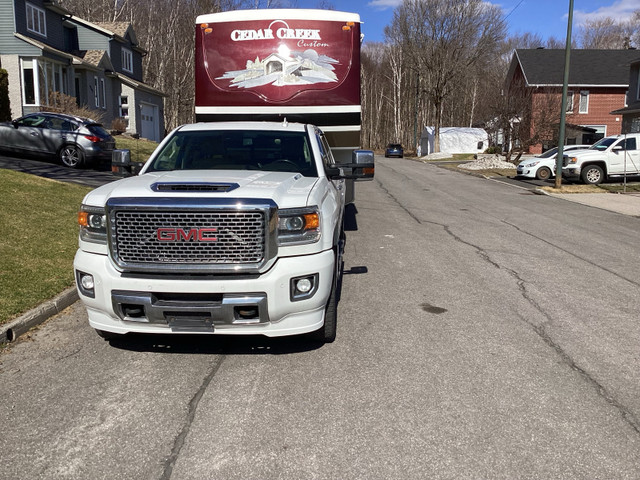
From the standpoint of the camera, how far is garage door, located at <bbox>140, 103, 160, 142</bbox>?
42.1m

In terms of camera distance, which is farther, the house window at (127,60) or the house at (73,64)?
the house window at (127,60)

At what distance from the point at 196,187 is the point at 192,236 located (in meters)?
0.41

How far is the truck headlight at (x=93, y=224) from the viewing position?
14.4 ft

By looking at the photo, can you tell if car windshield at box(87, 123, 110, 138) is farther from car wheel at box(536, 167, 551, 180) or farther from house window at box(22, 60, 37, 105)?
car wheel at box(536, 167, 551, 180)

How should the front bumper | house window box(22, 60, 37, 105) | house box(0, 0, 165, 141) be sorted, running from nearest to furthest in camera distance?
the front bumper, house box(0, 0, 165, 141), house window box(22, 60, 37, 105)

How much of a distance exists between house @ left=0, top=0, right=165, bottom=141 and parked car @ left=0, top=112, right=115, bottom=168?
36.5 ft

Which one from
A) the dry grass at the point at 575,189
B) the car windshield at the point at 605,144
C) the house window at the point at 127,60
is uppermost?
the house window at the point at 127,60

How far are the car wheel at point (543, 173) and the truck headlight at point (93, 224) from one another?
23969 millimetres

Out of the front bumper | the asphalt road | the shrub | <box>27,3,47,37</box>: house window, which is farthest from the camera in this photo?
Answer: <box>27,3,47,37</box>: house window

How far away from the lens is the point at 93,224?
4.43 metres

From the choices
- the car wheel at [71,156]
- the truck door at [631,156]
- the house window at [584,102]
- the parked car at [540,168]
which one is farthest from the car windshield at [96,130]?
the house window at [584,102]

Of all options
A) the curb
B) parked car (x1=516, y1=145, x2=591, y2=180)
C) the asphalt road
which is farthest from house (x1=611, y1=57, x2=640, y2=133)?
the curb

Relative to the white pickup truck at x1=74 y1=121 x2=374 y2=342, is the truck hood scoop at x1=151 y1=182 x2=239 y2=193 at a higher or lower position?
higher

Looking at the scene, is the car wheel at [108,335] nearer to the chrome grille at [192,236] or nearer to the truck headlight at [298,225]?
the chrome grille at [192,236]
